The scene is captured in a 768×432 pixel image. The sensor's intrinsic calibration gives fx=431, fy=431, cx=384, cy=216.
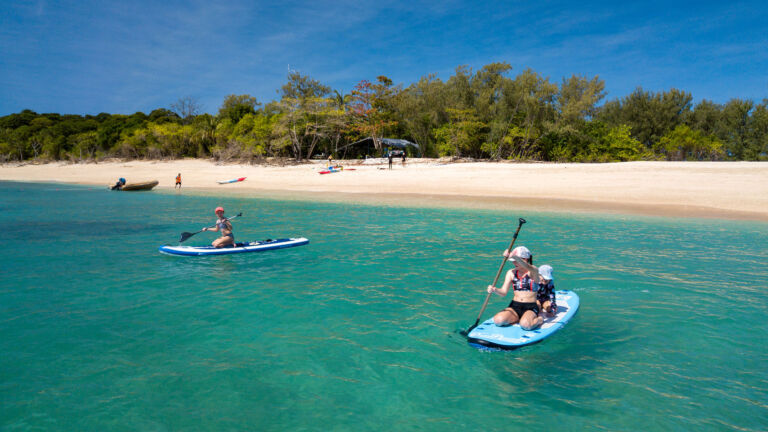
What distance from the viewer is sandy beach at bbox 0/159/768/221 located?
21.5 metres

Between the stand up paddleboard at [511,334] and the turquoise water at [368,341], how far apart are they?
0.24 metres

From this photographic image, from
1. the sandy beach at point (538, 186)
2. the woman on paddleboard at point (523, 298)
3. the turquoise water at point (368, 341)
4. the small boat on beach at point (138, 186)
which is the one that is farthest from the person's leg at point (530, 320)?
the small boat on beach at point (138, 186)

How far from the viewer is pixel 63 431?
182 inches

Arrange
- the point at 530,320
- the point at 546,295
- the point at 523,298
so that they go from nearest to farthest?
the point at 530,320 → the point at 523,298 → the point at 546,295

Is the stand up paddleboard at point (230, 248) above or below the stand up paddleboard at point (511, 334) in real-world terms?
above

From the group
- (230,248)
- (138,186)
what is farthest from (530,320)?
(138,186)

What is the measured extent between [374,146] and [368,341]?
43.2 metres

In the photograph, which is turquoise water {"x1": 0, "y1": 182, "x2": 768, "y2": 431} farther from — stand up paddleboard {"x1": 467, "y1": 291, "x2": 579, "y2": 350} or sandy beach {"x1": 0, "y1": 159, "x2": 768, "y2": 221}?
sandy beach {"x1": 0, "y1": 159, "x2": 768, "y2": 221}

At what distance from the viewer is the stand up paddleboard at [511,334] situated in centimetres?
625

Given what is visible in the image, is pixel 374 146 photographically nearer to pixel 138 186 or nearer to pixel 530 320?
pixel 138 186

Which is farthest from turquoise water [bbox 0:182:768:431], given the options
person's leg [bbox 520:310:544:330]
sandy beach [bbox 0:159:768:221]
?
sandy beach [bbox 0:159:768:221]

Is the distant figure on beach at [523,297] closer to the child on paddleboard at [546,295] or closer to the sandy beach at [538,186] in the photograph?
the child on paddleboard at [546,295]

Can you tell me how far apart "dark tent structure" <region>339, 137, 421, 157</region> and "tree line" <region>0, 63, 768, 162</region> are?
1.30 feet

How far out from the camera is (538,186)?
27359mm
